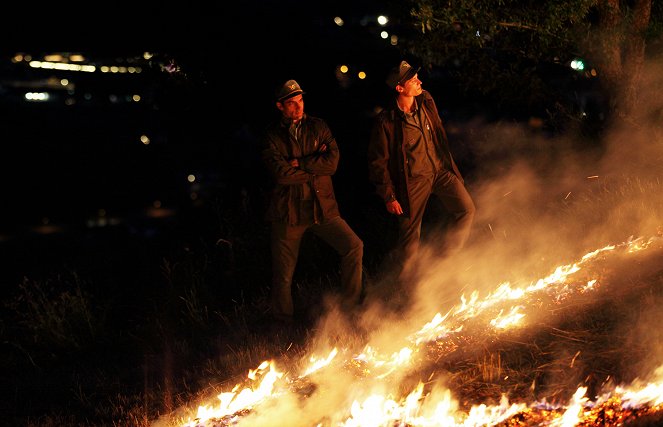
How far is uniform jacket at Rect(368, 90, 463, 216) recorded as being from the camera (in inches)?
269

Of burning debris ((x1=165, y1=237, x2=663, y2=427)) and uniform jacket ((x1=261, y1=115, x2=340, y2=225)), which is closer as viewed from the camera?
burning debris ((x1=165, y1=237, x2=663, y2=427))

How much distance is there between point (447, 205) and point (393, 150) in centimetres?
76

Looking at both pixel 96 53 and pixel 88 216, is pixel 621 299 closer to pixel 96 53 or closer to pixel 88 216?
pixel 96 53

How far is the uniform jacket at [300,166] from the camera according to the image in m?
6.62

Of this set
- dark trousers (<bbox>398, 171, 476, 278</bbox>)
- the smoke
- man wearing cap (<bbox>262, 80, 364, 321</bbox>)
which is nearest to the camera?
the smoke

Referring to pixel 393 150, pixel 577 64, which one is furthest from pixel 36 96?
pixel 393 150

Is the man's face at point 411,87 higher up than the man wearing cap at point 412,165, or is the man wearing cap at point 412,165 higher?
the man's face at point 411,87

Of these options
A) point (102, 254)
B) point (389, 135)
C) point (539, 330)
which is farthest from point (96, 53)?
point (539, 330)

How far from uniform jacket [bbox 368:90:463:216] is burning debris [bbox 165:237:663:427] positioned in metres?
1.23

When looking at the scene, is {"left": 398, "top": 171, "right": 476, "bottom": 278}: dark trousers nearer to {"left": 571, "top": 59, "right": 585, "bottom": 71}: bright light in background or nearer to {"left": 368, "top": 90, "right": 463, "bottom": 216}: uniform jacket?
{"left": 368, "top": 90, "right": 463, "bottom": 216}: uniform jacket

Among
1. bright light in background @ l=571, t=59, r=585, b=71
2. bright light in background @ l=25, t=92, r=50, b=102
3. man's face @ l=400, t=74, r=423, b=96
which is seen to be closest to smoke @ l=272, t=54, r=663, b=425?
bright light in background @ l=571, t=59, r=585, b=71

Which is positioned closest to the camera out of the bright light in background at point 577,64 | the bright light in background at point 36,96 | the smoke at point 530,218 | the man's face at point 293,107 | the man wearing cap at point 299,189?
the smoke at point 530,218

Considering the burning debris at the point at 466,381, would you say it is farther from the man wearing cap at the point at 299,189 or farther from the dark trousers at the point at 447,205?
the man wearing cap at the point at 299,189

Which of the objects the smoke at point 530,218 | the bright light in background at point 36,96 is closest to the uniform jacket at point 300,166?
the smoke at point 530,218
